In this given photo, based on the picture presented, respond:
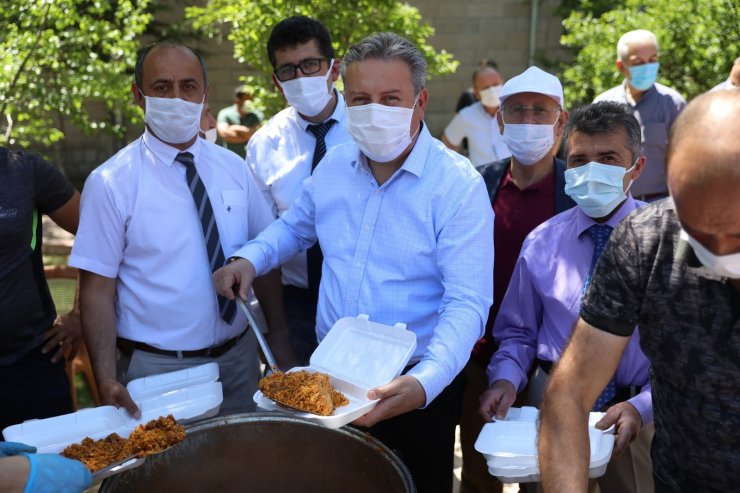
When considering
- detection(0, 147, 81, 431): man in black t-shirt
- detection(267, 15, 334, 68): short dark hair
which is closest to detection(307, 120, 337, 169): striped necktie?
detection(267, 15, 334, 68): short dark hair

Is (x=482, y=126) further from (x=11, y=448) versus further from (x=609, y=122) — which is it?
(x=11, y=448)

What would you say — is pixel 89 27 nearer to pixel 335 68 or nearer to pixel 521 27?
pixel 335 68

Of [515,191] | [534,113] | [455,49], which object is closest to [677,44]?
[534,113]

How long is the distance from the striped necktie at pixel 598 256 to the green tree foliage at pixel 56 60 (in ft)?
13.2

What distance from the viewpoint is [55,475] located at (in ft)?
6.39

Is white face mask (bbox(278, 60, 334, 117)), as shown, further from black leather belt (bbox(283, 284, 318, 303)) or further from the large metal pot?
the large metal pot

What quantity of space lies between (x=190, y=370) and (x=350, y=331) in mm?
659

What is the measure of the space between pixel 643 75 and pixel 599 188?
11.7ft

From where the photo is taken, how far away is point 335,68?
13.3 ft

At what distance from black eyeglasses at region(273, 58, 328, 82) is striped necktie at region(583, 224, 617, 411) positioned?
1.72m

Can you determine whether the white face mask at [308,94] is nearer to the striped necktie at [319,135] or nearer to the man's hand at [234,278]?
the striped necktie at [319,135]

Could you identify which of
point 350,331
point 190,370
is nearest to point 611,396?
point 350,331

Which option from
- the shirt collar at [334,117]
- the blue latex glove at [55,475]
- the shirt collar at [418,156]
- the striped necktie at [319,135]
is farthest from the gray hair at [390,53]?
the blue latex glove at [55,475]

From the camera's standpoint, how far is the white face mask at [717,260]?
5.06ft
